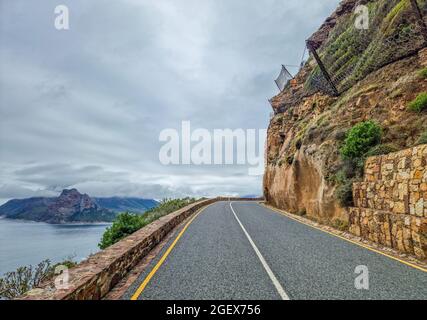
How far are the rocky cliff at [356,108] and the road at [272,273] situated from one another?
17.6ft

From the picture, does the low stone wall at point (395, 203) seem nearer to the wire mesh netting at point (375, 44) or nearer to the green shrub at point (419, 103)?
the green shrub at point (419, 103)

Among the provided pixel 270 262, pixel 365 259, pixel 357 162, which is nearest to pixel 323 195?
pixel 357 162

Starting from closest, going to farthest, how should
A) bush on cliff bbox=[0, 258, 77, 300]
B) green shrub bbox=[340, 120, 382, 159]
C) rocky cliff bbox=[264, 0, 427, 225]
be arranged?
bush on cliff bbox=[0, 258, 77, 300] < green shrub bbox=[340, 120, 382, 159] < rocky cliff bbox=[264, 0, 427, 225]

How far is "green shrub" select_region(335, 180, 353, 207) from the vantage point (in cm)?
1266

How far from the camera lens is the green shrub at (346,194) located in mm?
12656

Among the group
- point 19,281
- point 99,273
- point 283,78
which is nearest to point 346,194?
point 99,273

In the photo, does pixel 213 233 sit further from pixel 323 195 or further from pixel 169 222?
Result: pixel 323 195

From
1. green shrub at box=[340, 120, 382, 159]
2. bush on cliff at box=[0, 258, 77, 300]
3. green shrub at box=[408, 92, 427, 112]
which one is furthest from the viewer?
green shrub at box=[340, 120, 382, 159]

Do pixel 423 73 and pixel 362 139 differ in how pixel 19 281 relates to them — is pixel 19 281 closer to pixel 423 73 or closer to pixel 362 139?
pixel 362 139

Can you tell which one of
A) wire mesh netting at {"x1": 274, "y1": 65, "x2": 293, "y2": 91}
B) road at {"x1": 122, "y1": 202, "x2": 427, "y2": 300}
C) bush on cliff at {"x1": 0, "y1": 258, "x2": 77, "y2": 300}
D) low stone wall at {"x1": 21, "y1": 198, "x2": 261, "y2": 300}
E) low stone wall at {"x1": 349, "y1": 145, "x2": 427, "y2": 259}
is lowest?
bush on cliff at {"x1": 0, "y1": 258, "x2": 77, "y2": 300}

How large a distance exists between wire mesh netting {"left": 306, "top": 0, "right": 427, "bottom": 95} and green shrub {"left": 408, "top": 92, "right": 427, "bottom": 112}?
4428mm

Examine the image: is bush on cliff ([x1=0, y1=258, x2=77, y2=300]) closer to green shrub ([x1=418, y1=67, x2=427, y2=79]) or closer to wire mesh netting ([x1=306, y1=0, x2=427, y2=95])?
green shrub ([x1=418, y1=67, x2=427, y2=79])

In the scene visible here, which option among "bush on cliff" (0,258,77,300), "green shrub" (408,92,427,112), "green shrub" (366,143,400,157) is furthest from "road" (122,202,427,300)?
"green shrub" (408,92,427,112)

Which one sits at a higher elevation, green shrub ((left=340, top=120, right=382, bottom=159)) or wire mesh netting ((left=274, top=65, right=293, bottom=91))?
wire mesh netting ((left=274, top=65, right=293, bottom=91))
